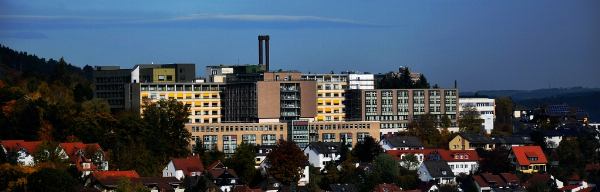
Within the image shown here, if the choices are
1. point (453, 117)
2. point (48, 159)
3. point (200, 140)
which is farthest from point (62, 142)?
point (453, 117)

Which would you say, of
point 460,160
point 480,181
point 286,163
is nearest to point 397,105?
point 460,160

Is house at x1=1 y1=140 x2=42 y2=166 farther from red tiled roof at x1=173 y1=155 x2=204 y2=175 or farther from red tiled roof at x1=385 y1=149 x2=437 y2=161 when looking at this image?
red tiled roof at x1=385 y1=149 x2=437 y2=161

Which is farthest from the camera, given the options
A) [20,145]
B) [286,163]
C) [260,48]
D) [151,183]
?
[260,48]

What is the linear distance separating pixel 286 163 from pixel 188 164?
8.28m

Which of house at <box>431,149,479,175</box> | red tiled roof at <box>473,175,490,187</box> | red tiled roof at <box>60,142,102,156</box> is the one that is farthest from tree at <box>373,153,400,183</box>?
red tiled roof at <box>60,142,102,156</box>

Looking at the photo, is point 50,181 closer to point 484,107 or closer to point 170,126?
point 170,126

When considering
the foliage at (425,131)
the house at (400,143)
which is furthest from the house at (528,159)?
the foliage at (425,131)

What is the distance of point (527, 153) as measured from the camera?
103m

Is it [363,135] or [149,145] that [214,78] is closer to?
[363,135]

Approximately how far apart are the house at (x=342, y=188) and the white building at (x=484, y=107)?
142 feet

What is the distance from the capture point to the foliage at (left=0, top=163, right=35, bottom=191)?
78894 mm

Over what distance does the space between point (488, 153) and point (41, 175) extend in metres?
43.5

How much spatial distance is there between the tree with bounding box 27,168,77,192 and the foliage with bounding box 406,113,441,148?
145ft

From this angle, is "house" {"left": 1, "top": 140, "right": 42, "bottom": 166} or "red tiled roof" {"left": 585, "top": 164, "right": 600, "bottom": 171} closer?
"house" {"left": 1, "top": 140, "right": 42, "bottom": 166}
